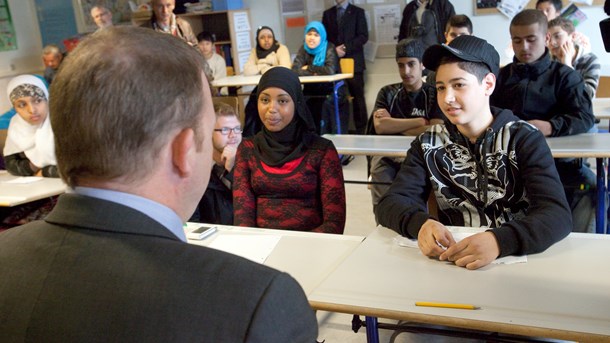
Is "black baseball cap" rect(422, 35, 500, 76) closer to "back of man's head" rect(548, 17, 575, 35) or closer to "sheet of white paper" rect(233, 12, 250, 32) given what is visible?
"back of man's head" rect(548, 17, 575, 35)

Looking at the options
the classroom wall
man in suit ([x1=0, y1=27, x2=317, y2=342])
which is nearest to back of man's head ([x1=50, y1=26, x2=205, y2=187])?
man in suit ([x1=0, y1=27, x2=317, y2=342])

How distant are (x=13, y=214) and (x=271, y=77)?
1.77 m

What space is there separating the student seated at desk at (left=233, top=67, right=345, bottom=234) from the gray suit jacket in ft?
5.68

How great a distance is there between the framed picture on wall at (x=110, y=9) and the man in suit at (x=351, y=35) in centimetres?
326

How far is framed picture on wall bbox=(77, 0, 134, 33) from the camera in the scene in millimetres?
8930

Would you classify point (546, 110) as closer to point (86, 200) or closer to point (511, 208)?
point (511, 208)

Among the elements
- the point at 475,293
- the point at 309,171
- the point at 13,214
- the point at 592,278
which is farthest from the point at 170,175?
the point at 13,214

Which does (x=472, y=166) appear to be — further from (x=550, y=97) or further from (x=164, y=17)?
(x=164, y=17)

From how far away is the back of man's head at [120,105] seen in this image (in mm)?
725

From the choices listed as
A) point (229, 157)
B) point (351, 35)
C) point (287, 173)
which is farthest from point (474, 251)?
point (351, 35)

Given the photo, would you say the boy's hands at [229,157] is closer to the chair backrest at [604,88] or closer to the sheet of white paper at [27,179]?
the sheet of white paper at [27,179]

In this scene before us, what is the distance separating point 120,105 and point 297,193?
5.95 feet

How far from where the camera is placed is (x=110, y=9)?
899cm

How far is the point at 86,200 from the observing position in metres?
0.76
